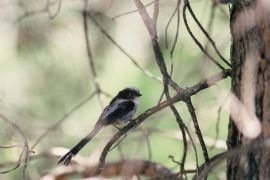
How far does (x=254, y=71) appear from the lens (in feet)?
8.27

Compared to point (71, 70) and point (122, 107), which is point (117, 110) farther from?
point (71, 70)

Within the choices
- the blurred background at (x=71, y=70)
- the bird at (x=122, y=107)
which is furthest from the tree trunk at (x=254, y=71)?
the blurred background at (x=71, y=70)

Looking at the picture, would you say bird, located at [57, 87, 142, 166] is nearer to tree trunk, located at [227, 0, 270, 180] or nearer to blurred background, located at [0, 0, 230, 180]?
blurred background, located at [0, 0, 230, 180]

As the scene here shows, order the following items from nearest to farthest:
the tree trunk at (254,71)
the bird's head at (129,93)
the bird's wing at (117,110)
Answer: the tree trunk at (254,71), the bird's wing at (117,110), the bird's head at (129,93)

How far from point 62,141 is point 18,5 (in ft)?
3.34

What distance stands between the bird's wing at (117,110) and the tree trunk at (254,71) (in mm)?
1804

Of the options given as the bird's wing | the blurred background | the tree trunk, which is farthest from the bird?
the tree trunk

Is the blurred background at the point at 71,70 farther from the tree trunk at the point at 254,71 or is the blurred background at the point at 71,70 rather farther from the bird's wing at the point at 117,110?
the tree trunk at the point at 254,71

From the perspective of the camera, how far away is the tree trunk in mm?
2488

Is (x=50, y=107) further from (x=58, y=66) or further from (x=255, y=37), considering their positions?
(x=255, y=37)

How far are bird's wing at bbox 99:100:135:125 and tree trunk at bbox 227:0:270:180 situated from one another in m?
1.80

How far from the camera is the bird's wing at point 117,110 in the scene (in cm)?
434

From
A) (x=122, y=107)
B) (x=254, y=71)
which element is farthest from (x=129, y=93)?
(x=254, y=71)

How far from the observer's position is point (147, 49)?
4.78m
